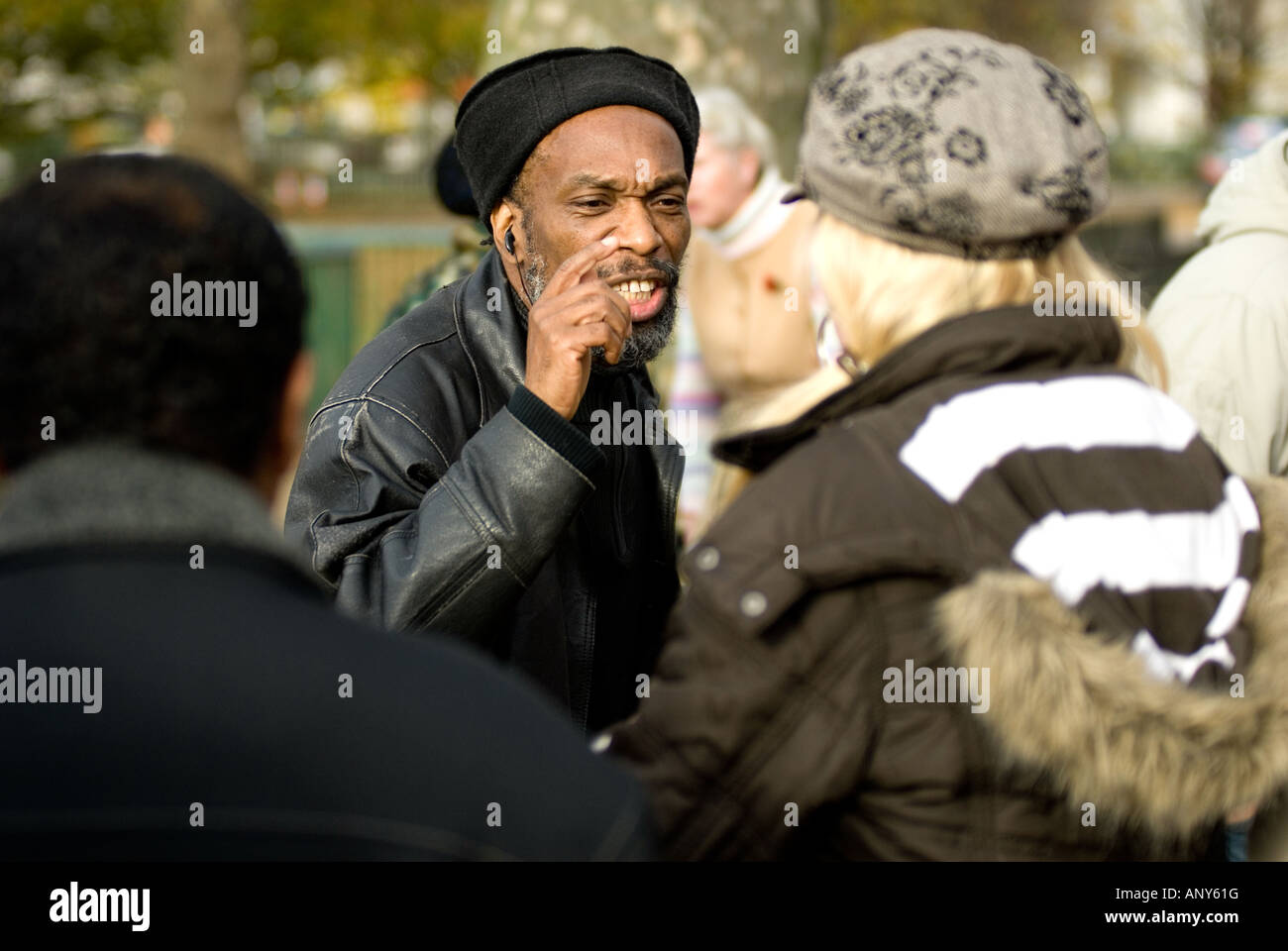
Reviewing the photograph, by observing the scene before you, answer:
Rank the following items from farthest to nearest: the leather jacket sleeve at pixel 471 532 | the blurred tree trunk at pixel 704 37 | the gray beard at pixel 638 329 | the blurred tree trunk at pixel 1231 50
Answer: the blurred tree trunk at pixel 1231 50
the blurred tree trunk at pixel 704 37
the gray beard at pixel 638 329
the leather jacket sleeve at pixel 471 532

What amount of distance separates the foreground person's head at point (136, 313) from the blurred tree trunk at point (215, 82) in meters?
15.8

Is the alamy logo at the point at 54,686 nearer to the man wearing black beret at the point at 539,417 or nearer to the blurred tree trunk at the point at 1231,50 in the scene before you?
the man wearing black beret at the point at 539,417

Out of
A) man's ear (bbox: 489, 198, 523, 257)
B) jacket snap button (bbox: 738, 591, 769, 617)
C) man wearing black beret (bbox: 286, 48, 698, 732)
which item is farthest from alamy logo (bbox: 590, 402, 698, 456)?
jacket snap button (bbox: 738, 591, 769, 617)

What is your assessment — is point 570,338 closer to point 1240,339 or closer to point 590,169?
point 590,169

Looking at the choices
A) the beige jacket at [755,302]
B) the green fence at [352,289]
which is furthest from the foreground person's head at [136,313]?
the green fence at [352,289]

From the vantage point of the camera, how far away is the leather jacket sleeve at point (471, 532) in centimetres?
255

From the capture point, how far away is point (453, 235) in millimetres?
5828

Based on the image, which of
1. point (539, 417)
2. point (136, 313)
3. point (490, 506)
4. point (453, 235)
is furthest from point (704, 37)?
point (136, 313)

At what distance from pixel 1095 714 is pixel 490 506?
44.1 inches

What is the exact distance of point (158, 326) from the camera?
4.69 ft

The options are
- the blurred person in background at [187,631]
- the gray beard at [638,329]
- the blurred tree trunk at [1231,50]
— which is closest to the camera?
the blurred person in background at [187,631]

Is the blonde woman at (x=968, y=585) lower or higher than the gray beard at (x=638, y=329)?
lower
